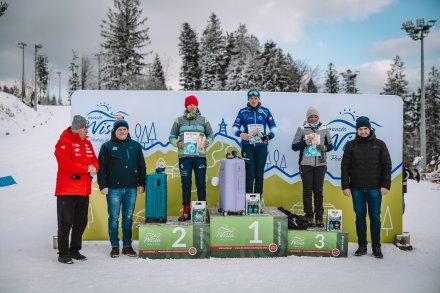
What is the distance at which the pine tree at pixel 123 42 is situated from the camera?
3381cm

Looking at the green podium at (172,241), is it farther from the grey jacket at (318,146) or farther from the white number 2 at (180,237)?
the grey jacket at (318,146)

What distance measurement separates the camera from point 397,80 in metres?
44.7

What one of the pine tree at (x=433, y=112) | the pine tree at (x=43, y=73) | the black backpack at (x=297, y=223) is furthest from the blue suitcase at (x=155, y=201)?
the pine tree at (x=43, y=73)

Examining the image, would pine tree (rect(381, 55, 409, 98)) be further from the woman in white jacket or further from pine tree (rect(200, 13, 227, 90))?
the woman in white jacket

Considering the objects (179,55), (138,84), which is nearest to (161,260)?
(138,84)

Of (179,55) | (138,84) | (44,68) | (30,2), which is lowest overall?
(30,2)

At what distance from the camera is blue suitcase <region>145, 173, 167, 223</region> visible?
471 cm

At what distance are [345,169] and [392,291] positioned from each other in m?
1.61

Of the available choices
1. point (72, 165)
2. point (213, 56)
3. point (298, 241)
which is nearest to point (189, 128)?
point (72, 165)

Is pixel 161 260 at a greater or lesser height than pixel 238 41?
lesser

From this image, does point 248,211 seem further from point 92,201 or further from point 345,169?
point 92,201

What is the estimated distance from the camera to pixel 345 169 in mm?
4789

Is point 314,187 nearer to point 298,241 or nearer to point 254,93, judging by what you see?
point 298,241

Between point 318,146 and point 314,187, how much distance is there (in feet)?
1.87
